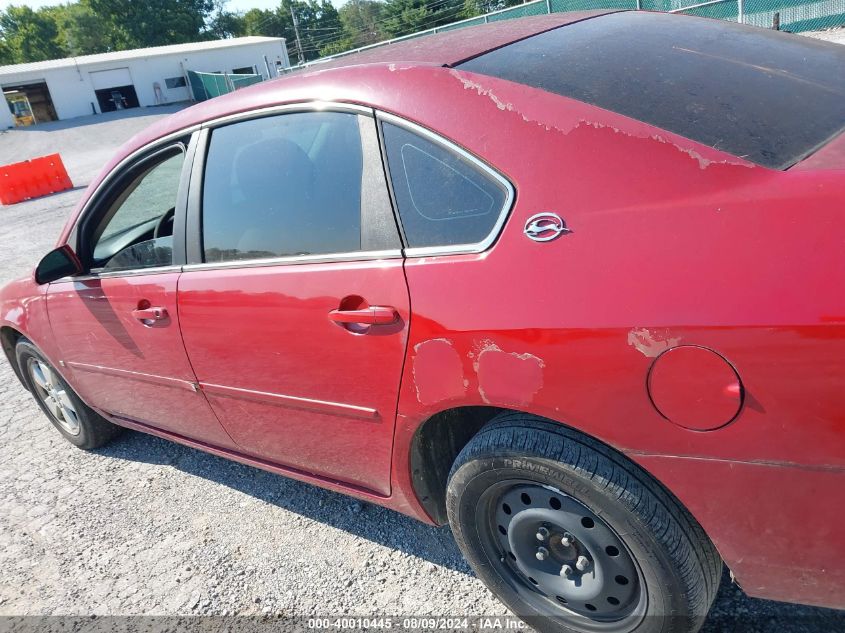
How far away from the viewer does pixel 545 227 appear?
5.60ft

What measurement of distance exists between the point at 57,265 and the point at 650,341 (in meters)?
2.73

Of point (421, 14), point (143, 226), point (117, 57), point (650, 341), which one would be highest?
point (117, 57)

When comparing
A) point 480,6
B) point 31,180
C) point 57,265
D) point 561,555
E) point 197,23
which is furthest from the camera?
point 197,23

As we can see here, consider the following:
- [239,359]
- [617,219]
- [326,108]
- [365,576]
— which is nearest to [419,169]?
[326,108]

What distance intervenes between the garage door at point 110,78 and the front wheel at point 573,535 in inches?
2064

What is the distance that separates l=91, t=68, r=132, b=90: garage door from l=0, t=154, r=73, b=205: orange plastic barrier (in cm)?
3459

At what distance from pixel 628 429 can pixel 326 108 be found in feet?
4.63

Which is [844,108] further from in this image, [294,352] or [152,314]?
[152,314]

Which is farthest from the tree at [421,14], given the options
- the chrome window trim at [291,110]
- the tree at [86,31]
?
the chrome window trim at [291,110]

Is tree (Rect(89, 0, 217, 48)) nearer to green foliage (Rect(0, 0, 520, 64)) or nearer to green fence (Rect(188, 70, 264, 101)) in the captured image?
green foliage (Rect(0, 0, 520, 64))

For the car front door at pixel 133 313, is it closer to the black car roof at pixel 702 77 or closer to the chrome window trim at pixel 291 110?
the chrome window trim at pixel 291 110

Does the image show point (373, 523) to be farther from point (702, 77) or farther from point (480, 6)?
point (480, 6)

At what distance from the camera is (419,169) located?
1.99m

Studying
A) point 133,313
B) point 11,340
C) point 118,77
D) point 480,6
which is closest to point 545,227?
point 133,313
